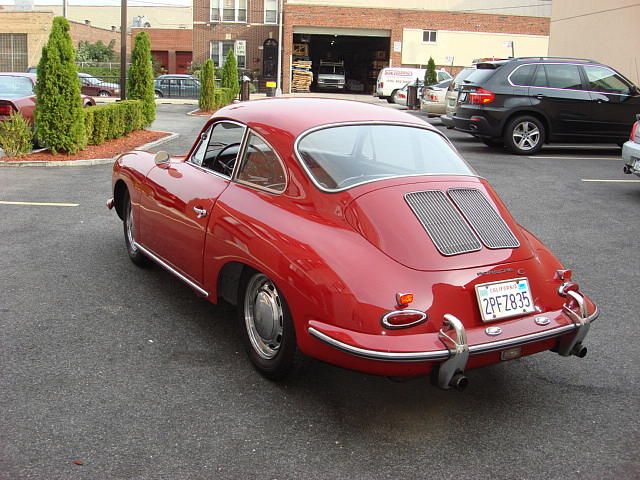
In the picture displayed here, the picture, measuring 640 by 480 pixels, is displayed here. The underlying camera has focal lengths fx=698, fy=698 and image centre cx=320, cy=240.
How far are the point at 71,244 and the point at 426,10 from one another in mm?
45150

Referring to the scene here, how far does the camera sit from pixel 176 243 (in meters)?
5.04

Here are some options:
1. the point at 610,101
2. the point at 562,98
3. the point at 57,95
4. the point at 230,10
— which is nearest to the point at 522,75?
the point at 562,98

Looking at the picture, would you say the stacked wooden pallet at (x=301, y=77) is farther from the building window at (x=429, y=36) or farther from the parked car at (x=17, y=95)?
the parked car at (x=17, y=95)

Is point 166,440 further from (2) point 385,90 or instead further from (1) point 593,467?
(2) point 385,90

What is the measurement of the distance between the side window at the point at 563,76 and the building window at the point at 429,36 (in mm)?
35701

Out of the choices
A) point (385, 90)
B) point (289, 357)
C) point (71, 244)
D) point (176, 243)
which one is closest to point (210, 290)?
point (176, 243)

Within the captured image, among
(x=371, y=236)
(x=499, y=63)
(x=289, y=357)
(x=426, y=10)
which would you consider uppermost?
(x=426, y=10)

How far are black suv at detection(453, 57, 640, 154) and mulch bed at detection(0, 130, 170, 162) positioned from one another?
7.05 m

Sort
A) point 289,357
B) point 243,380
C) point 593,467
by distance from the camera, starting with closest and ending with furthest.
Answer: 1. point 593,467
2. point 289,357
3. point 243,380

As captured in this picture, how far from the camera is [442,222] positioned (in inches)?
152

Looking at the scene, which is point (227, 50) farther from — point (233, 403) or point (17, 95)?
point (233, 403)

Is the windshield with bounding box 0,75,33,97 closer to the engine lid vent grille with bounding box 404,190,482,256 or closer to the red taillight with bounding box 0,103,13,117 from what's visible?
the red taillight with bounding box 0,103,13,117

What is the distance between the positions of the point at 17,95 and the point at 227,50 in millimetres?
39953

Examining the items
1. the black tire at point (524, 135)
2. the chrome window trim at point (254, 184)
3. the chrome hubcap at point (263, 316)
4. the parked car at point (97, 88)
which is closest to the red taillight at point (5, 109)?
the black tire at point (524, 135)
